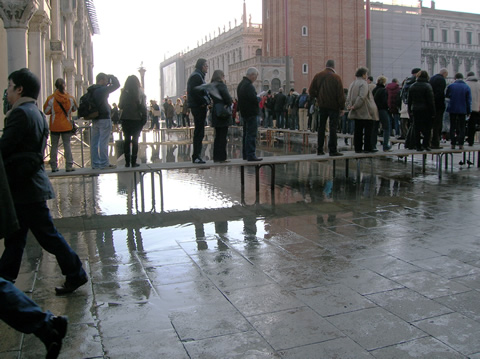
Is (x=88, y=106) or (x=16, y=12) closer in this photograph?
(x=88, y=106)

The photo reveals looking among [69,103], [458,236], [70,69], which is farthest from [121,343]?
[70,69]

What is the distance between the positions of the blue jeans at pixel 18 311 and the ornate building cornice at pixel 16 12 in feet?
38.1

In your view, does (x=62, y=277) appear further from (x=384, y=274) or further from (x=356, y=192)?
(x=356, y=192)

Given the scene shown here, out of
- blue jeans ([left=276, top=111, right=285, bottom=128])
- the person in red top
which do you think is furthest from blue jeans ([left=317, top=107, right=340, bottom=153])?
blue jeans ([left=276, top=111, right=285, bottom=128])

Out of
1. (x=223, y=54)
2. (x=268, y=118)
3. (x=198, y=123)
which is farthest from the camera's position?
(x=223, y=54)

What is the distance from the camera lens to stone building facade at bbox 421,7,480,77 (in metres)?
77.8

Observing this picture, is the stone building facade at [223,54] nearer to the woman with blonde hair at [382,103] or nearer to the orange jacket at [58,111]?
the woman with blonde hair at [382,103]

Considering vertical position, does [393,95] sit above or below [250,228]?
above

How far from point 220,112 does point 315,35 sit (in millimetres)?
55141

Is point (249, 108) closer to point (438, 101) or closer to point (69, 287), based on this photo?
point (438, 101)

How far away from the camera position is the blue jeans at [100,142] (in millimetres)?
9047

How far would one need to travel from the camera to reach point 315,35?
61.5 meters

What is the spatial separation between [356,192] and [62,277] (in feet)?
19.2

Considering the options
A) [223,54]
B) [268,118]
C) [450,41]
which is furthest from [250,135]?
[223,54]
